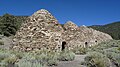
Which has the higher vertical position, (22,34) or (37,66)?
(22,34)

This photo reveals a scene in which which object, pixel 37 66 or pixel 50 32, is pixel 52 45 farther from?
pixel 37 66

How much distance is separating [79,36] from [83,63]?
49.8 feet

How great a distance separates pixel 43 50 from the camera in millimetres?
11938

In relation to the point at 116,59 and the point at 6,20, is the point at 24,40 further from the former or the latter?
the point at 6,20

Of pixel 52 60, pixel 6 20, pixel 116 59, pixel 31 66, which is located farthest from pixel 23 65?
pixel 6 20

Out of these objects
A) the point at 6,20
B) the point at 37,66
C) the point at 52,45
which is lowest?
the point at 37,66

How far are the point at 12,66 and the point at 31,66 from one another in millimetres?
620

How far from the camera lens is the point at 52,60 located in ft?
33.2

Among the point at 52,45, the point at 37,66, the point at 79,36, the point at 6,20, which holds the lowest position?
the point at 37,66

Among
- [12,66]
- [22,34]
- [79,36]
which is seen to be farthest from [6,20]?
[12,66]

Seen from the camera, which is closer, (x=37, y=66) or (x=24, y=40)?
(x=37, y=66)

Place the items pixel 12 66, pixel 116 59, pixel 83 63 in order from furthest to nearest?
1. pixel 116 59
2. pixel 83 63
3. pixel 12 66

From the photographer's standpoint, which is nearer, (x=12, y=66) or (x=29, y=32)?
(x=12, y=66)

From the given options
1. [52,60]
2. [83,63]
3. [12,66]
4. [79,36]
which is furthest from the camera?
[79,36]
